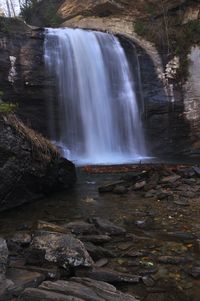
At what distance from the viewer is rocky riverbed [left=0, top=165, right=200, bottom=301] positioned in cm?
445

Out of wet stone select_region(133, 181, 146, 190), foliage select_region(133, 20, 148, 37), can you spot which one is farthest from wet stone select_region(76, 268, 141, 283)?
foliage select_region(133, 20, 148, 37)

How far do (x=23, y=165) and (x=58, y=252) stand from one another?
415 cm

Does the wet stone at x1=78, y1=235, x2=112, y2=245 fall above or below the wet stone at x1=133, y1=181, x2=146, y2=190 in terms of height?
below

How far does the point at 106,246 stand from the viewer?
19.7 ft

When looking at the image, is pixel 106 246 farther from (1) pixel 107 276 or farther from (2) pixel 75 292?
(2) pixel 75 292

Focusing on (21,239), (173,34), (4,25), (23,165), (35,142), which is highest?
(4,25)

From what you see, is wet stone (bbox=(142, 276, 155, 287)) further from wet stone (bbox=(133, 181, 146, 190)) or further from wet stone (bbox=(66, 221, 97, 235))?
wet stone (bbox=(133, 181, 146, 190))

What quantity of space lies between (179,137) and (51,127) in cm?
571

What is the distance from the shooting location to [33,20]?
1035 inches

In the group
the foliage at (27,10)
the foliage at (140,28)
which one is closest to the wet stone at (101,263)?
the foliage at (140,28)

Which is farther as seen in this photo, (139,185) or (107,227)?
(139,185)

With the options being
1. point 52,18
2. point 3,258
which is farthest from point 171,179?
point 52,18

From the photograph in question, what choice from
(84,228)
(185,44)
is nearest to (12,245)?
(84,228)

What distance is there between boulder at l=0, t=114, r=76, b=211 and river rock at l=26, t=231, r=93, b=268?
11.5 feet
